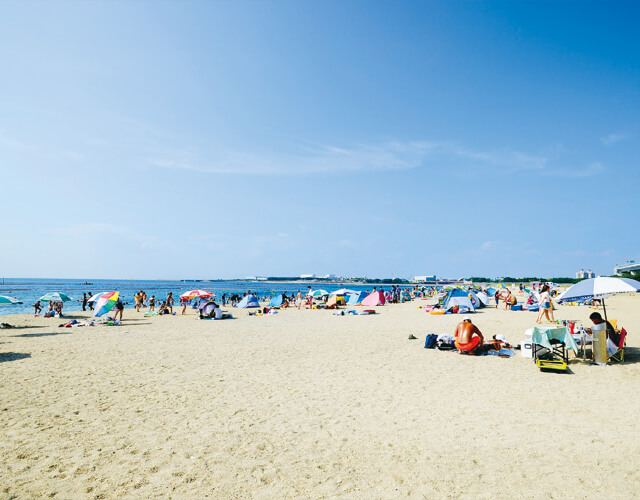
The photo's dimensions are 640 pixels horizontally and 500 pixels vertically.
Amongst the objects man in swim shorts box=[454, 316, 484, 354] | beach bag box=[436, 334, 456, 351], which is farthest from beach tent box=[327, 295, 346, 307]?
man in swim shorts box=[454, 316, 484, 354]

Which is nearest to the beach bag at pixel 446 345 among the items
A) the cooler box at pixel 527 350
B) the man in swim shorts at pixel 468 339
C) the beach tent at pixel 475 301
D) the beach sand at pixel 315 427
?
the man in swim shorts at pixel 468 339

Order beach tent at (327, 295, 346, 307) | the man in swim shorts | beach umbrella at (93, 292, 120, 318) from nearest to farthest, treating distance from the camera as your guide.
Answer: the man in swim shorts, beach umbrella at (93, 292, 120, 318), beach tent at (327, 295, 346, 307)

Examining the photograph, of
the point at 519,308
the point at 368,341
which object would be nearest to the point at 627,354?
the point at 368,341

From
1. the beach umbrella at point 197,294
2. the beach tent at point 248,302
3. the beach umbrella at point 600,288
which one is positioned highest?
the beach umbrella at point 600,288

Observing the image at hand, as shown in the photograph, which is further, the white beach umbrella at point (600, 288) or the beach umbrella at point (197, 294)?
the beach umbrella at point (197, 294)

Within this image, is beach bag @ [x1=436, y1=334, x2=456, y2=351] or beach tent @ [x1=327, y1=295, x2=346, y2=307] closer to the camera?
beach bag @ [x1=436, y1=334, x2=456, y2=351]

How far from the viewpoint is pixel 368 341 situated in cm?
1392

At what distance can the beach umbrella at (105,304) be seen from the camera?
19.0 m

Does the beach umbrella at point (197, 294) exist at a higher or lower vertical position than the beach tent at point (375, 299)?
higher

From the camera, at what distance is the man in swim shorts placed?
1109cm

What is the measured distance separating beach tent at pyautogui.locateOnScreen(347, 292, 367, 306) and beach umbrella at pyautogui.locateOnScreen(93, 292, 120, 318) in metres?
20.7

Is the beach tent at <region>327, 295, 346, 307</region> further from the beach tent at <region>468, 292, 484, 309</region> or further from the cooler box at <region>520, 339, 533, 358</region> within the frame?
the cooler box at <region>520, 339, 533, 358</region>

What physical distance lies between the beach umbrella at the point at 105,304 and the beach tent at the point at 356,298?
67.8 feet

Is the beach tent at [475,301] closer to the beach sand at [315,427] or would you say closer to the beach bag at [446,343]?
the beach bag at [446,343]
